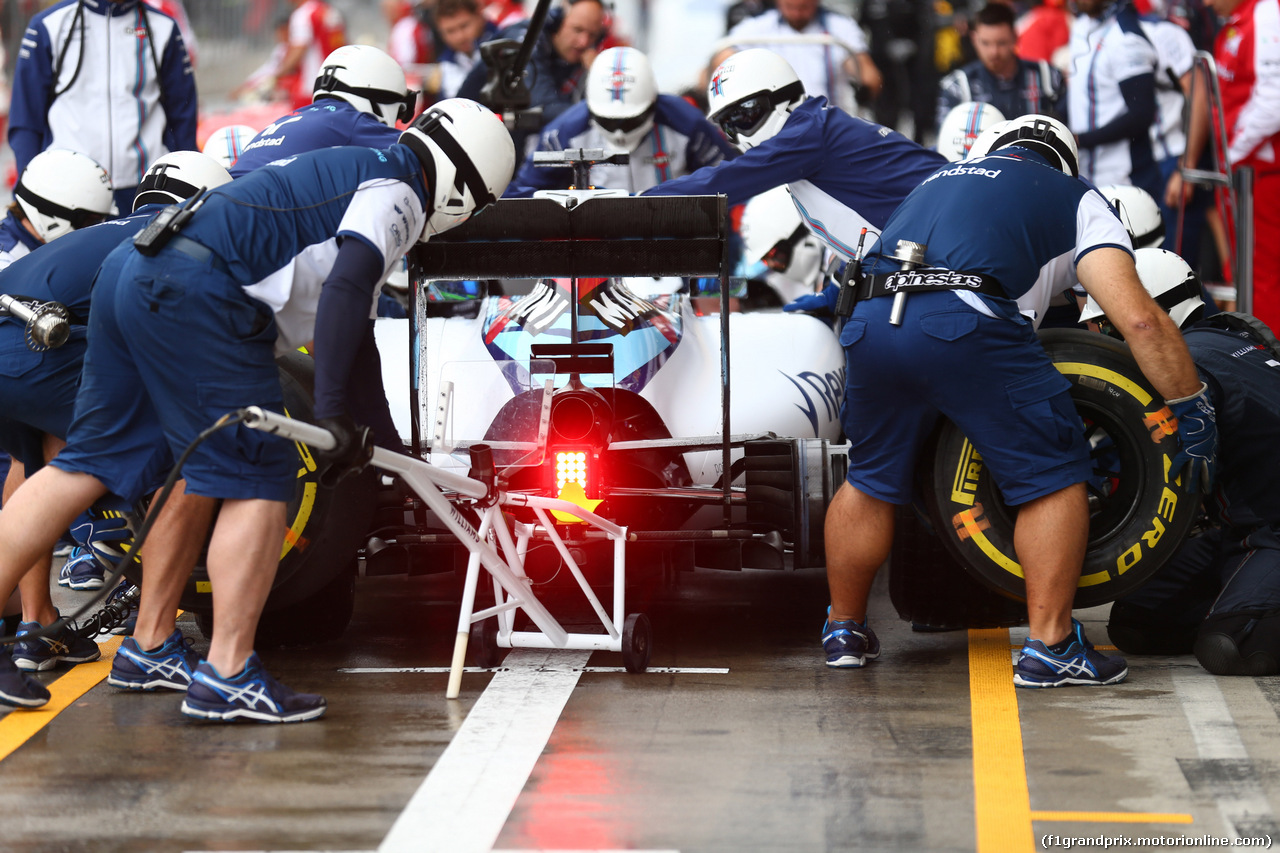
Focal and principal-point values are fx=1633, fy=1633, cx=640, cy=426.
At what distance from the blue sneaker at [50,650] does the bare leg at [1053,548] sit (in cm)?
305

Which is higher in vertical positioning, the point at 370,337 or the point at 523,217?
the point at 523,217

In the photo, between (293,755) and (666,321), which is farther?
(666,321)

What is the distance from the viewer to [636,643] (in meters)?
5.18

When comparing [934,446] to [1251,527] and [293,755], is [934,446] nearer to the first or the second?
[1251,527]

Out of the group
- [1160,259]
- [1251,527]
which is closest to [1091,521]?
[1251,527]

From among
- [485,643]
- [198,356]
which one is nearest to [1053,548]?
[485,643]

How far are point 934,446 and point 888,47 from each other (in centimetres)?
868

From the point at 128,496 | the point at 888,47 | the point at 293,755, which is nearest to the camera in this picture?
the point at 293,755

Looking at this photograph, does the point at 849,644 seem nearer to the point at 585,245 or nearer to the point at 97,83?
the point at 585,245

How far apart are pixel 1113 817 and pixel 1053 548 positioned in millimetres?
1308

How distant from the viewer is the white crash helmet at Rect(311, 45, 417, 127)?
6973 millimetres

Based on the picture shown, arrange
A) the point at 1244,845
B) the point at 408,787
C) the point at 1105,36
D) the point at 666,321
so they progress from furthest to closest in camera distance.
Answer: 1. the point at 1105,36
2. the point at 666,321
3. the point at 408,787
4. the point at 1244,845

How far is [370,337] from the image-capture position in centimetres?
521

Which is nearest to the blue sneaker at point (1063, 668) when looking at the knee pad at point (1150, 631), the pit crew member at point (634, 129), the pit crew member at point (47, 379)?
the knee pad at point (1150, 631)
